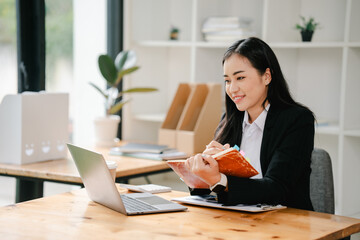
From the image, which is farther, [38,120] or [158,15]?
[158,15]

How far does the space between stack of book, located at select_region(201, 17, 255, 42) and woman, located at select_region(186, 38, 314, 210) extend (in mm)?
1290

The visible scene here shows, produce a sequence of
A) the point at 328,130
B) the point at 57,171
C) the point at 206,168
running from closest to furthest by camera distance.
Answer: the point at 206,168 < the point at 57,171 < the point at 328,130

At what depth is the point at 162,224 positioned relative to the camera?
1636mm

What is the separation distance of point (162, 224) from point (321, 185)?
0.78 meters

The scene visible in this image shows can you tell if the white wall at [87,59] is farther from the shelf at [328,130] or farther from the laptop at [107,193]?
the laptop at [107,193]

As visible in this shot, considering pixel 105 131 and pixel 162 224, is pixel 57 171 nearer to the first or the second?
pixel 105 131

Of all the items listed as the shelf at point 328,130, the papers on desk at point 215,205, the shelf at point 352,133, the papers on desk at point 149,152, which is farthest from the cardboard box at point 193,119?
the papers on desk at point 215,205

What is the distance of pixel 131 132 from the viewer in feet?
12.6

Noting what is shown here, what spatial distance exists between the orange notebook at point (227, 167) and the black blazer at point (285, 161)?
25mm

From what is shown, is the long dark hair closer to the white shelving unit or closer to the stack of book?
the white shelving unit

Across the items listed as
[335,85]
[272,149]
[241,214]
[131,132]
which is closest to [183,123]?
[131,132]

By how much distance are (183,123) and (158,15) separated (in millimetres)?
1050

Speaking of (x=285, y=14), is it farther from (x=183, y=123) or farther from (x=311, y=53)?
(x=183, y=123)

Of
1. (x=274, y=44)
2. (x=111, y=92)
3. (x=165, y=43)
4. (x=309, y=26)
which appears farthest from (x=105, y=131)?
(x=309, y=26)
